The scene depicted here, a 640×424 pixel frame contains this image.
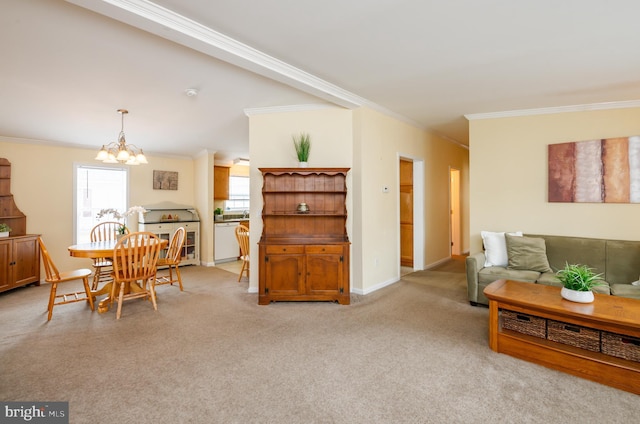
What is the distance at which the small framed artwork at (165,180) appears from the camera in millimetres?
6504

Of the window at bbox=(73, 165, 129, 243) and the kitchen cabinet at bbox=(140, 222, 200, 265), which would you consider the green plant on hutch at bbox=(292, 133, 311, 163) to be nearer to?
the kitchen cabinet at bbox=(140, 222, 200, 265)

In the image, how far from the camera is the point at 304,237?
403 centimetres

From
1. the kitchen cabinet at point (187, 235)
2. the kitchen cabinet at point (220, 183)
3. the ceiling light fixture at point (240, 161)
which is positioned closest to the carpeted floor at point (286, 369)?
the kitchen cabinet at point (187, 235)

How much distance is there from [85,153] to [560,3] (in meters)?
6.96

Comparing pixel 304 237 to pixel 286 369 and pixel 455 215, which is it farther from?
pixel 455 215

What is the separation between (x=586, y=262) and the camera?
3.60m

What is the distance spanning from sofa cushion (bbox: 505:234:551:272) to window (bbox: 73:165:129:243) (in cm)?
664

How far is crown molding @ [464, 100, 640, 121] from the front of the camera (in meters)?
3.74

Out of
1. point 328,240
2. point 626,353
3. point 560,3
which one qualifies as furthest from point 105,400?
point 560,3

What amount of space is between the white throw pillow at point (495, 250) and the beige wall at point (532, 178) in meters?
0.49

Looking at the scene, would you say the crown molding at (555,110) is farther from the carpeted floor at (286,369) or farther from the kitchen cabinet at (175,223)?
the kitchen cabinet at (175,223)

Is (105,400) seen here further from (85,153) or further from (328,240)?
(85,153)

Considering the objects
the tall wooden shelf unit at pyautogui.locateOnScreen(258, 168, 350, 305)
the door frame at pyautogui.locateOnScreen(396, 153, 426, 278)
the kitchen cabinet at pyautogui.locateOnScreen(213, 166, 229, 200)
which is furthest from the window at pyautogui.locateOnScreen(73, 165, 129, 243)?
the door frame at pyautogui.locateOnScreen(396, 153, 426, 278)

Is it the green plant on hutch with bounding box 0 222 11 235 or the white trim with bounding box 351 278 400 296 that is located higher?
the green plant on hutch with bounding box 0 222 11 235
